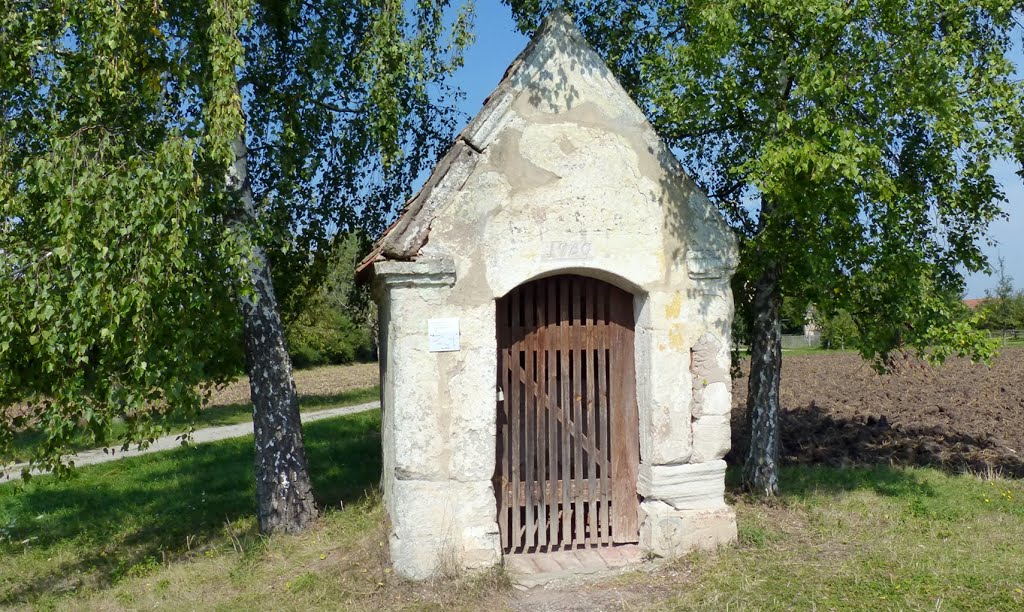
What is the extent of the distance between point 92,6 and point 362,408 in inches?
592

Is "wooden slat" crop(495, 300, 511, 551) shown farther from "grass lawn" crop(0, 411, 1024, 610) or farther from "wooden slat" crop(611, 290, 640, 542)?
"wooden slat" crop(611, 290, 640, 542)

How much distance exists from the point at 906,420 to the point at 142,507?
1201cm

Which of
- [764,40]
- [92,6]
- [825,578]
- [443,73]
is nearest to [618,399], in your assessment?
[825,578]

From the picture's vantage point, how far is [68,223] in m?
5.65

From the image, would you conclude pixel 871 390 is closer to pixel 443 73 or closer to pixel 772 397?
pixel 772 397

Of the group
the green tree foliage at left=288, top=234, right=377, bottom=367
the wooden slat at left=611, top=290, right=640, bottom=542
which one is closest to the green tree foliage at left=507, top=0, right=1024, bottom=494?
the wooden slat at left=611, top=290, right=640, bottom=542

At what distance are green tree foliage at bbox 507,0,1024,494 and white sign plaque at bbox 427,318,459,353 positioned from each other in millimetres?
2803

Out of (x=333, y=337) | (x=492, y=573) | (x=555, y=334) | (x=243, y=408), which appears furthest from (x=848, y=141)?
(x=333, y=337)

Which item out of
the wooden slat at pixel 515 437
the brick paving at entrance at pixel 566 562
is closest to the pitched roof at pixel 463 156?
the wooden slat at pixel 515 437

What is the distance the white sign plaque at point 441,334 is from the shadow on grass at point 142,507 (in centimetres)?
359

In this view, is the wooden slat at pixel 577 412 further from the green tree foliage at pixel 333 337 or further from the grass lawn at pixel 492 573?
the green tree foliage at pixel 333 337

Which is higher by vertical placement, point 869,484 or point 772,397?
point 772,397

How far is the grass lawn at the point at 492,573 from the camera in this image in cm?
589

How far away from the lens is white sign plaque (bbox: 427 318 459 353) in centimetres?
618
